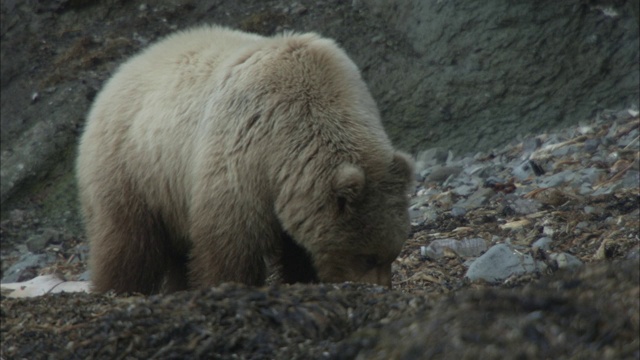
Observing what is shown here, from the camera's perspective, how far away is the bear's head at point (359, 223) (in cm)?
630

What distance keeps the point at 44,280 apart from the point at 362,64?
14.2ft

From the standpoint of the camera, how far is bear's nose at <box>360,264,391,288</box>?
643cm

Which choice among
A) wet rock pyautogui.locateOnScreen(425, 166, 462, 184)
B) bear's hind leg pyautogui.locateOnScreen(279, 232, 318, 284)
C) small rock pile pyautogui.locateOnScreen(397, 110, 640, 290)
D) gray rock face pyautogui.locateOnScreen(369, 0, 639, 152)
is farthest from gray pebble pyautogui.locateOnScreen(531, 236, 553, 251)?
gray rock face pyautogui.locateOnScreen(369, 0, 639, 152)

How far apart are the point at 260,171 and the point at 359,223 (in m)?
0.65

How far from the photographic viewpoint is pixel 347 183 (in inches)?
243

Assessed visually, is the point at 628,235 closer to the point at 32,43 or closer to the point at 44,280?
the point at 44,280

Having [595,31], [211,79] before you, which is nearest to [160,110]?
[211,79]

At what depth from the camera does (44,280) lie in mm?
8492

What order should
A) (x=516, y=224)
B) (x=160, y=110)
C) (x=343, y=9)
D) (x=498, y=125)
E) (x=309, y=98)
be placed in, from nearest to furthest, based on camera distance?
(x=309, y=98) < (x=160, y=110) < (x=516, y=224) < (x=498, y=125) < (x=343, y=9)

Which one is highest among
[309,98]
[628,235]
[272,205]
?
[309,98]

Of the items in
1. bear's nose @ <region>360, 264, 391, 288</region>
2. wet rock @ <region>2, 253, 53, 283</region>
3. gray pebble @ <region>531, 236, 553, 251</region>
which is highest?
bear's nose @ <region>360, 264, 391, 288</region>

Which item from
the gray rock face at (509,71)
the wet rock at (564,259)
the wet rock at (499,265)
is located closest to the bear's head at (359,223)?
the wet rock at (499,265)

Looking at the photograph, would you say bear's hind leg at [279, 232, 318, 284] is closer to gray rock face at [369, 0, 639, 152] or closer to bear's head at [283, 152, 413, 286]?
bear's head at [283, 152, 413, 286]

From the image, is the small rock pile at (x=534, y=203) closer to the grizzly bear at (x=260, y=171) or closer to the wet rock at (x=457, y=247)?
the wet rock at (x=457, y=247)
